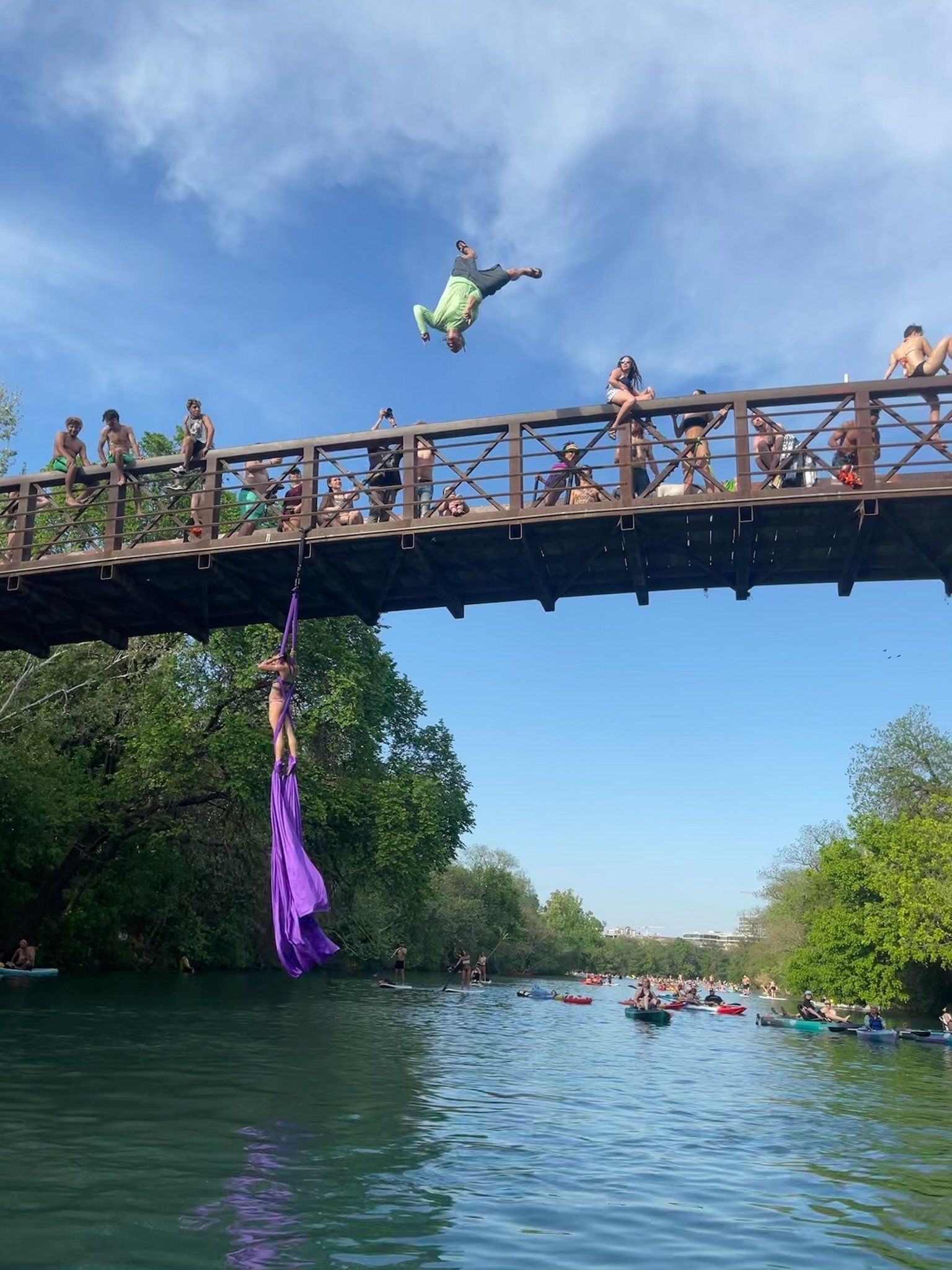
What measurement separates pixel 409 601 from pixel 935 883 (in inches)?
1491

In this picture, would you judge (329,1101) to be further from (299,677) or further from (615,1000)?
(615,1000)

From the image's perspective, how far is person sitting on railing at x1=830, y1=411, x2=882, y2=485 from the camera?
47.2 feet

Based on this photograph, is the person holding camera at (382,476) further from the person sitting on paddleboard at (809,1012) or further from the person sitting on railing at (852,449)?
the person sitting on paddleboard at (809,1012)

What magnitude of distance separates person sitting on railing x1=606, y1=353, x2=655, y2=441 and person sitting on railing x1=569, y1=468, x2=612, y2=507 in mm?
660

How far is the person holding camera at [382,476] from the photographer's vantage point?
52.6ft

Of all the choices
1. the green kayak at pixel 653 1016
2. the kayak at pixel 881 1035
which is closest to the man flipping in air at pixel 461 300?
the kayak at pixel 881 1035

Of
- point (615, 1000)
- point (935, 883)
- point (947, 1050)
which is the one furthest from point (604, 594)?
point (615, 1000)

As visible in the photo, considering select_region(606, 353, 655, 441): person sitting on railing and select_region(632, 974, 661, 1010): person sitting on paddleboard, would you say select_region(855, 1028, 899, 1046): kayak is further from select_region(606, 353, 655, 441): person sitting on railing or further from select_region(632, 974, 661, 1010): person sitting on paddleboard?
select_region(606, 353, 655, 441): person sitting on railing

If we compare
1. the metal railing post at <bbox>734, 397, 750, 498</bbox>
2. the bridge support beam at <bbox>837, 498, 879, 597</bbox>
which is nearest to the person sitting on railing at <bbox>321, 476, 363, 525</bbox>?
the metal railing post at <bbox>734, 397, 750, 498</bbox>

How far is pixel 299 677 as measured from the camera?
1553 inches

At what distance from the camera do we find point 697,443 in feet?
49.2

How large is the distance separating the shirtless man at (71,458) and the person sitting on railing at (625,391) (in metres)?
8.67

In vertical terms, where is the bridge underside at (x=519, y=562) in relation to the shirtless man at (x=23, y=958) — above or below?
above

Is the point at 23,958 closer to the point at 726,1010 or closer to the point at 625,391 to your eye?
the point at 625,391
